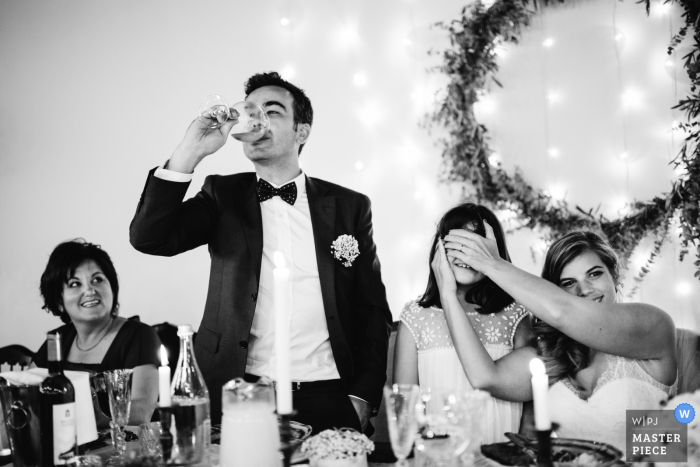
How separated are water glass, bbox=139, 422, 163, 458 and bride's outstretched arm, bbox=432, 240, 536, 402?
3.20 feet

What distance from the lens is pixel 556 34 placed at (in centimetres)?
395

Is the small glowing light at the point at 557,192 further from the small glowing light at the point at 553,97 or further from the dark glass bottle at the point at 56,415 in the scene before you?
the dark glass bottle at the point at 56,415

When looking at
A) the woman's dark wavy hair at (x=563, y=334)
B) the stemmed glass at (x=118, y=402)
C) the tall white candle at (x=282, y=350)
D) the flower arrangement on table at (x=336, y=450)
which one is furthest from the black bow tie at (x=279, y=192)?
the tall white candle at (x=282, y=350)

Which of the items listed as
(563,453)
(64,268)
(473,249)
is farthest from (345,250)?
(563,453)

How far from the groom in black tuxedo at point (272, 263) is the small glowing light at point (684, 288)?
2.11m

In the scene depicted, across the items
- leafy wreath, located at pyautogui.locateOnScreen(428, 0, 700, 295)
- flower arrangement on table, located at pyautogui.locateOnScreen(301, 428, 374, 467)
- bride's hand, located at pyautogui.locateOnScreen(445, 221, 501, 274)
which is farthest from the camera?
leafy wreath, located at pyautogui.locateOnScreen(428, 0, 700, 295)

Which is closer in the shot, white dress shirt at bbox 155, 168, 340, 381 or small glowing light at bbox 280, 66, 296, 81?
white dress shirt at bbox 155, 168, 340, 381

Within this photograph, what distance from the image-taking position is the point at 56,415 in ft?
4.62

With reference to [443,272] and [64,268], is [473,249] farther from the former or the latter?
[64,268]

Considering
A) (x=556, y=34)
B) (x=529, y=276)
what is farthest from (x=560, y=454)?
(x=556, y=34)

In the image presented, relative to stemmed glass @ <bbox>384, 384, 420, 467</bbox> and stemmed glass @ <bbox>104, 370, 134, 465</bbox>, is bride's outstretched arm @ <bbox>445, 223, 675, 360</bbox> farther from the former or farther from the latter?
stemmed glass @ <bbox>104, 370, 134, 465</bbox>

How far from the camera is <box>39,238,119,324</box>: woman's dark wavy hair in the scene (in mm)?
2717

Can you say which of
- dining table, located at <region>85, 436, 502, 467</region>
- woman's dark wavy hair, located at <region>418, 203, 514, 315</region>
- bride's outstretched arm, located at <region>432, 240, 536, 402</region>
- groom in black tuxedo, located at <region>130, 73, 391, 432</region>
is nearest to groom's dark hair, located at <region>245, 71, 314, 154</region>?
groom in black tuxedo, located at <region>130, 73, 391, 432</region>

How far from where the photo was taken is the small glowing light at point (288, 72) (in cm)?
420
